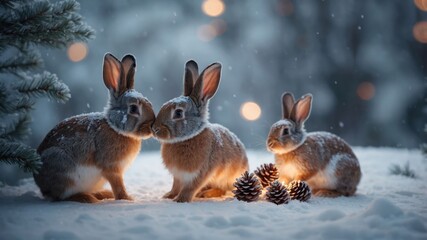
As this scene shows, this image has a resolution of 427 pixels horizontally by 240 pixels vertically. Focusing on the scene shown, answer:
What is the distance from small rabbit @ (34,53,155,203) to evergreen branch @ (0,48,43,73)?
91 centimetres

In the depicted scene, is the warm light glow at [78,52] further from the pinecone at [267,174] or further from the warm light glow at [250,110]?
the pinecone at [267,174]

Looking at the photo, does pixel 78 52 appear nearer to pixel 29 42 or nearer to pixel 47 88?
pixel 29 42

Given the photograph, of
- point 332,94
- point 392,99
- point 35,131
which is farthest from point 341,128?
point 35,131

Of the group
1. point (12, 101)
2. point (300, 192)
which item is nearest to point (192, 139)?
point (300, 192)

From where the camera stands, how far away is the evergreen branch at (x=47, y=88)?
3.81 meters

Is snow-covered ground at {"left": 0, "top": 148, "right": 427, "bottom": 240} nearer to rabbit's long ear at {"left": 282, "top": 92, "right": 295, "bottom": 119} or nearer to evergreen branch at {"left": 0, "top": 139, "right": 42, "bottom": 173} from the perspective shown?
evergreen branch at {"left": 0, "top": 139, "right": 42, "bottom": 173}

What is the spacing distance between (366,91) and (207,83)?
8860 mm

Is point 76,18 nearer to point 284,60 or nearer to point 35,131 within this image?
point 35,131

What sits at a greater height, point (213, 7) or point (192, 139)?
point (213, 7)

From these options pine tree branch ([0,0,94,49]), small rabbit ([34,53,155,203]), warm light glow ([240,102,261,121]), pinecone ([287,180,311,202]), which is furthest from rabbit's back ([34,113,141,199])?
warm light glow ([240,102,261,121])

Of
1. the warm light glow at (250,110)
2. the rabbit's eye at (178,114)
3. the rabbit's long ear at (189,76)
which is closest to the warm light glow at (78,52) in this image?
the warm light glow at (250,110)

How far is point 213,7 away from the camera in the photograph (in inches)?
492

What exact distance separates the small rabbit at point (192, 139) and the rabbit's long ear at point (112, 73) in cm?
54

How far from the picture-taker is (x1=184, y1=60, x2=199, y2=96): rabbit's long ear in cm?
385
